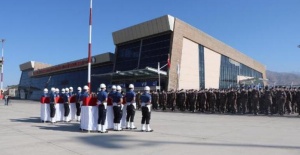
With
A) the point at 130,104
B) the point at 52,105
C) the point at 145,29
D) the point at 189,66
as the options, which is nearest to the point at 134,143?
the point at 130,104

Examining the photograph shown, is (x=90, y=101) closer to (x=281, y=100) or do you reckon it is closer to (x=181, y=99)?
(x=281, y=100)

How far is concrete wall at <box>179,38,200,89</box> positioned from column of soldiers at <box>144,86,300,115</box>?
12986 millimetres

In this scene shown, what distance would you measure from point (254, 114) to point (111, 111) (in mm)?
10769

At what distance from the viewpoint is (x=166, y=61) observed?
37938 mm

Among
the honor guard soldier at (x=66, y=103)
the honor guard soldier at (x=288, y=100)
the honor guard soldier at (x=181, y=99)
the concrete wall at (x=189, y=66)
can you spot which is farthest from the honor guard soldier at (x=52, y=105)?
the concrete wall at (x=189, y=66)

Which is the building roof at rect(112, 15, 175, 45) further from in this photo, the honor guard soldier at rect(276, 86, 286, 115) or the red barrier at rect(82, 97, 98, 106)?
the red barrier at rect(82, 97, 98, 106)

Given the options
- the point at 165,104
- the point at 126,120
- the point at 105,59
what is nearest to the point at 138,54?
the point at 105,59

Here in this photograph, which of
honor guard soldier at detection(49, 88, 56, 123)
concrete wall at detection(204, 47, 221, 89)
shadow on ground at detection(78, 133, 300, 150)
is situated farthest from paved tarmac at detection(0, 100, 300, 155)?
concrete wall at detection(204, 47, 221, 89)

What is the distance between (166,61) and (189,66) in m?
4.25

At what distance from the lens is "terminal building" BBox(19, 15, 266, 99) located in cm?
3803

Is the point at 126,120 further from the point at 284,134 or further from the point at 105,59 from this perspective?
the point at 105,59

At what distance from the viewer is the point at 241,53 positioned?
5712 centimetres

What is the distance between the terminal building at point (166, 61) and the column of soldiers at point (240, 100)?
376 inches

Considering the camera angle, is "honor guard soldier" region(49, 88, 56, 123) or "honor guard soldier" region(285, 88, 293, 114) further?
"honor guard soldier" region(285, 88, 293, 114)
